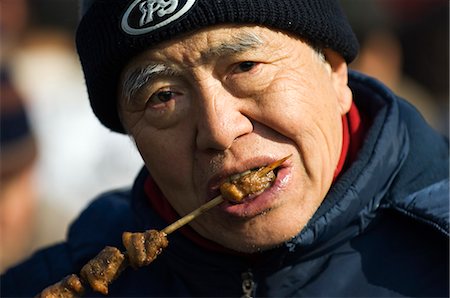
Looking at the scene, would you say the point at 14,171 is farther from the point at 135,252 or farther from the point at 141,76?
the point at 135,252

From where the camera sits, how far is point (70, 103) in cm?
703

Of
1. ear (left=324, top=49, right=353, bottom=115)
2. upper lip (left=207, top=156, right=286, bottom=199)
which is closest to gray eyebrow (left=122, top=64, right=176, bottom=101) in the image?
upper lip (left=207, top=156, right=286, bottom=199)

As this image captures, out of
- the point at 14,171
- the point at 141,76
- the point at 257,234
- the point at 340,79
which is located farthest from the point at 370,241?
the point at 14,171

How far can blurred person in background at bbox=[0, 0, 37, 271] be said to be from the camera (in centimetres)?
611

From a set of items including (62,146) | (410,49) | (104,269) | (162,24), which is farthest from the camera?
(410,49)

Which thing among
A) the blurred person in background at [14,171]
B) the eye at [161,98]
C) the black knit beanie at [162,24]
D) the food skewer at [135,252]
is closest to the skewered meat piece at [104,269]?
the food skewer at [135,252]

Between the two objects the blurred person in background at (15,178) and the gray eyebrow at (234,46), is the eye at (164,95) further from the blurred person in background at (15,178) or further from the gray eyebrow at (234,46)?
the blurred person in background at (15,178)

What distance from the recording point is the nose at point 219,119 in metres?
3.01

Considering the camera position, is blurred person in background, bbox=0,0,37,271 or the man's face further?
blurred person in background, bbox=0,0,37,271

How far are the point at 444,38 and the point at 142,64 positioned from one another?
3.90 m

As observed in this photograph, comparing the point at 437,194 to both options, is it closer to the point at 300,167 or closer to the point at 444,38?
the point at 300,167

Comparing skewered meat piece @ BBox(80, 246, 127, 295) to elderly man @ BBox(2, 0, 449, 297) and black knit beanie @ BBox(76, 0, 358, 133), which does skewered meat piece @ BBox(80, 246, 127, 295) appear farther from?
black knit beanie @ BBox(76, 0, 358, 133)

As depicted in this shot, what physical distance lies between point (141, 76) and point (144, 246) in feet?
1.80

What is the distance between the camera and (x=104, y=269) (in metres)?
2.98
